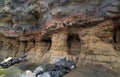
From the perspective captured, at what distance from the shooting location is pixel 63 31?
49.1 ft

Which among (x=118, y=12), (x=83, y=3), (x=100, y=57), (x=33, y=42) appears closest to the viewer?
(x=118, y=12)

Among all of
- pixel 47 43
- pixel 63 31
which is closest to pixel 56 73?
pixel 63 31

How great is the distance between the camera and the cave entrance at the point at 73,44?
47.4ft

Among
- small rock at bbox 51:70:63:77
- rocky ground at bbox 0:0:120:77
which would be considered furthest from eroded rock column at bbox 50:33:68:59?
small rock at bbox 51:70:63:77

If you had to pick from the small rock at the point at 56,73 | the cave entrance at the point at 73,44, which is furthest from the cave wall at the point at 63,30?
the small rock at the point at 56,73

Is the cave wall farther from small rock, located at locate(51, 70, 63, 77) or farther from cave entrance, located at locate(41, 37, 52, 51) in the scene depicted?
small rock, located at locate(51, 70, 63, 77)

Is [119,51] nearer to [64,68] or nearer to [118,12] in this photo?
[118,12]

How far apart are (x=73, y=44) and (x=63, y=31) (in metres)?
1.23

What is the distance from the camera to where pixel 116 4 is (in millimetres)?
11242

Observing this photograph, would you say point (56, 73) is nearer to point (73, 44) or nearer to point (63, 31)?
point (73, 44)

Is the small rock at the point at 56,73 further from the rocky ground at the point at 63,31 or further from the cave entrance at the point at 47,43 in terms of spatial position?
the cave entrance at the point at 47,43

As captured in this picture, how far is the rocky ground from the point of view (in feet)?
38.5

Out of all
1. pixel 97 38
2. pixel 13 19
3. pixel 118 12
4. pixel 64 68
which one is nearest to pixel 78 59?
pixel 64 68

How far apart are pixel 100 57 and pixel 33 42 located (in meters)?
9.26
